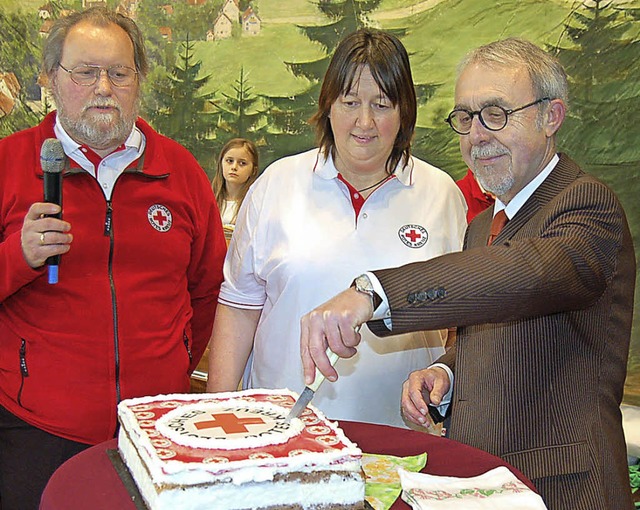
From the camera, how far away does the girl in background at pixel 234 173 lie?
6.48m

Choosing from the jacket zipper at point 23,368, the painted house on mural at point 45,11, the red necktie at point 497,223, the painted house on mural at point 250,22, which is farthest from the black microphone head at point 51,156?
the painted house on mural at point 45,11

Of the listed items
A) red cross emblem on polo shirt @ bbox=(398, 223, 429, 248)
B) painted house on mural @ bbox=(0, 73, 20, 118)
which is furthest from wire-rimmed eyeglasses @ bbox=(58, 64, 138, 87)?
painted house on mural @ bbox=(0, 73, 20, 118)

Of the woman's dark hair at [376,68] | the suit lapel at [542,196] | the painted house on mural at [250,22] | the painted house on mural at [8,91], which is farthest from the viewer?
the painted house on mural at [8,91]

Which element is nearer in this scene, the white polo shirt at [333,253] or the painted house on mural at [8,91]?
the white polo shirt at [333,253]

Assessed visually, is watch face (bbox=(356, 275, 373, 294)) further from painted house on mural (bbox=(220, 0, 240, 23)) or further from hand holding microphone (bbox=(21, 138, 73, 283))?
painted house on mural (bbox=(220, 0, 240, 23))

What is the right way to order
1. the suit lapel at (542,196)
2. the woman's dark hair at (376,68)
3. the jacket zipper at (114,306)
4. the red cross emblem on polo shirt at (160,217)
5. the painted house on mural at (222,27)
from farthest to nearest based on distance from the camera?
the painted house on mural at (222,27)
the red cross emblem on polo shirt at (160,217)
the jacket zipper at (114,306)
the woman's dark hair at (376,68)
the suit lapel at (542,196)

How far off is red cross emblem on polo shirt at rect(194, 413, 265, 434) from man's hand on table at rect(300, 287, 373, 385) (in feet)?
0.65

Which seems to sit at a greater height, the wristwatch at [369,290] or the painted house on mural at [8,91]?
the painted house on mural at [8,91]

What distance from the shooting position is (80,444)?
2.37 metres

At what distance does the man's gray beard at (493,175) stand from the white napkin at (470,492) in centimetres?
66

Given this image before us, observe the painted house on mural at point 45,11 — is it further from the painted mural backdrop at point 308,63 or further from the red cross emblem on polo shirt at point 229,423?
the red cross emblem on polo shirt at point 229,423

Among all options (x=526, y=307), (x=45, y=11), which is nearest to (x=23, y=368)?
(x=526, y=307)

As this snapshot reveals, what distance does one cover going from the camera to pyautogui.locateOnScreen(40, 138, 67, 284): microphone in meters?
2.13

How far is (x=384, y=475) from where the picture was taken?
1600 millimetres
